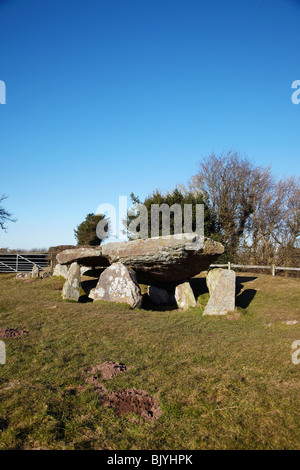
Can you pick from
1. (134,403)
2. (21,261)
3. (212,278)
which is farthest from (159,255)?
(21,261)

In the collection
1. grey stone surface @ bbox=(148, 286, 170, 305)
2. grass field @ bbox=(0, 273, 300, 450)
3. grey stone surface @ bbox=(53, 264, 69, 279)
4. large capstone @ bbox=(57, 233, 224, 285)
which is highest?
large capstone @ bbox=(57, 233, 224, 285)

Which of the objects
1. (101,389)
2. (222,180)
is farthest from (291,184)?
(101,389)

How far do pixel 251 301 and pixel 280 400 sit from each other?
8.12 m

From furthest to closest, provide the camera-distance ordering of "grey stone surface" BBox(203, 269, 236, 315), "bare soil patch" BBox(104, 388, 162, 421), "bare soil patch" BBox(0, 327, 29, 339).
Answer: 1. "grey stone surface" BBox(203, 269, 236, 315)
2. "bare soil patch" BBox(0, 327, 29, 339)
3. "bare soil patch" BBox(104, 388, 162, 421)

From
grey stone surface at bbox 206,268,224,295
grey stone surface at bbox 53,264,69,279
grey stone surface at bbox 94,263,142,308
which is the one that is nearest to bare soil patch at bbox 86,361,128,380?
grey stone surface at bbox 94,263,142,308

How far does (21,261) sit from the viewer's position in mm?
24062

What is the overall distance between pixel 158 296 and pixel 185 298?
1.71 metres

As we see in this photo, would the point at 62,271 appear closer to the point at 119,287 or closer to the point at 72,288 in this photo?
the point at 72,288

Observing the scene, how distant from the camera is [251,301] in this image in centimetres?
1177

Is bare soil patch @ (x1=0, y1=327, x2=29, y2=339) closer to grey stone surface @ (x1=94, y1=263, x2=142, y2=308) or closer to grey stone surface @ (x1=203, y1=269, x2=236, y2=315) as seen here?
grey stone surface @ (x1=94, y1=263, x2=142, y2=308)

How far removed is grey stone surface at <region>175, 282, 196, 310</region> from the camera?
11.8 m

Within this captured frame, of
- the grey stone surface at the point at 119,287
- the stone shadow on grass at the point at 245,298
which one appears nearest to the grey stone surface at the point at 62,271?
the grey stone surface at the point at 119,287

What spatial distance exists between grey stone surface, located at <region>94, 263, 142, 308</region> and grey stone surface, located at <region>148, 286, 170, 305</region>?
177cm

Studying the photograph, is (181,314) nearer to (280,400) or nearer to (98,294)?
A: (98,294)
